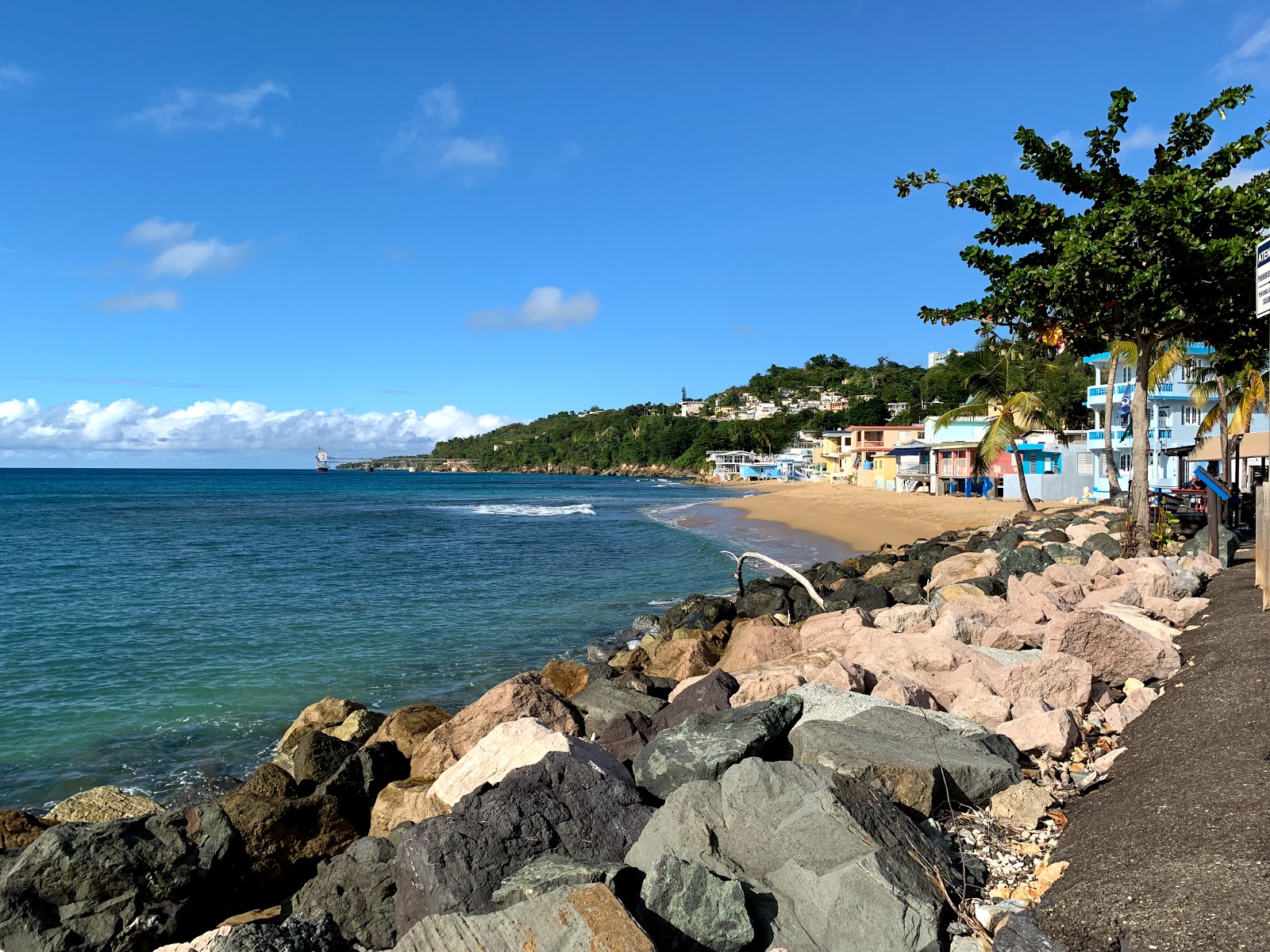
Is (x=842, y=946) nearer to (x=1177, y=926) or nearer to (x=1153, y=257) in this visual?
(x=1177, y=926)

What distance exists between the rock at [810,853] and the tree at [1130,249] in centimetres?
1020

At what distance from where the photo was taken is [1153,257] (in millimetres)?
12203

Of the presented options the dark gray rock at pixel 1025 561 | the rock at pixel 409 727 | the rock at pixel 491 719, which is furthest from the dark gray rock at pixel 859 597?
the rock at pixel 409 727

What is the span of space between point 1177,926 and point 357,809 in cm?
595

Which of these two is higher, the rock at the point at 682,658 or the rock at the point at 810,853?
the rock at the point at 810,853

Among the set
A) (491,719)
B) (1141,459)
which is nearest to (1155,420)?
(1141,459)

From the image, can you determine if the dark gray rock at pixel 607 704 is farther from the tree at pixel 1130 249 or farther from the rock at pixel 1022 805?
the tree at pixel 1130 249

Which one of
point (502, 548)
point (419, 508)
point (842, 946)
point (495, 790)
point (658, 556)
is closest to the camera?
point (842, 946)

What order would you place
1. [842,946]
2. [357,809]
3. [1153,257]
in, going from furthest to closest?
1. [1153,257]
2. [357,809]
3. [842,946]

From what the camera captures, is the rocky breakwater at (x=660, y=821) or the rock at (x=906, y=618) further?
the rock at (x=906, y=618)

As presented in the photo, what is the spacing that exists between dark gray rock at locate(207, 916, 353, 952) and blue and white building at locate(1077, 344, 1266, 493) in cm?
3891

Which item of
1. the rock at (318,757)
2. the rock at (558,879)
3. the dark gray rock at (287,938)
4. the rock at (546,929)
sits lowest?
the rock at (318,757)

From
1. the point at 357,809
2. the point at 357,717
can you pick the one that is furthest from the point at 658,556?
the point at 357,809

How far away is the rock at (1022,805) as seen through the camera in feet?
16.5
